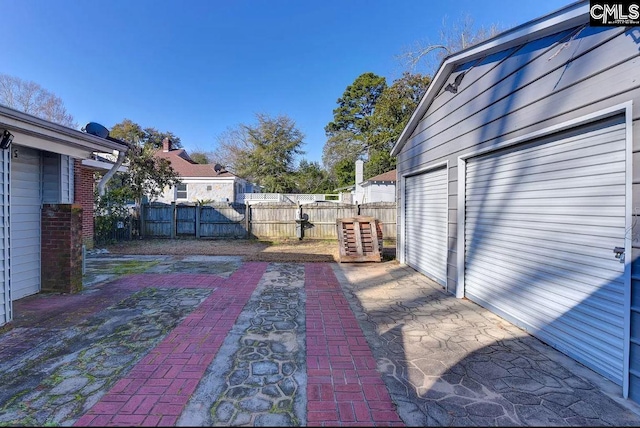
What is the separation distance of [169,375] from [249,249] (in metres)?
7.38

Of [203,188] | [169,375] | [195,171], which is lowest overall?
[169,375]

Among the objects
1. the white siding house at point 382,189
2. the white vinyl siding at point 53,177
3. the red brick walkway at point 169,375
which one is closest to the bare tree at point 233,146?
the white siding house at point 382,189

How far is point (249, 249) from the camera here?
9703 mm

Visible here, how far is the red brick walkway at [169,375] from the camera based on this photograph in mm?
1909

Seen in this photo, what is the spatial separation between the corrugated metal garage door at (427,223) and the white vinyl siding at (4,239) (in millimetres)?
5989

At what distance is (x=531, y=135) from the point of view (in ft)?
10.5

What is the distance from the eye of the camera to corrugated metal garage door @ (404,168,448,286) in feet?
17.3

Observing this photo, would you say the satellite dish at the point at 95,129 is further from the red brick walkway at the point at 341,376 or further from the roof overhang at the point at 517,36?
the roof overhang at the point at 517,36

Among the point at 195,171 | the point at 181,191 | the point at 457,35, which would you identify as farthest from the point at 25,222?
the point at 457,35

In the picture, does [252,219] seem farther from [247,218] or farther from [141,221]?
[141,221]

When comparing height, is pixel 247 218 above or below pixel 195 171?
below

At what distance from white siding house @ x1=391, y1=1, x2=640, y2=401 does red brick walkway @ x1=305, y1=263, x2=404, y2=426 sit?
1821mm

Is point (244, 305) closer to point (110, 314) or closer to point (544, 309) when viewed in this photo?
point (110, 314)

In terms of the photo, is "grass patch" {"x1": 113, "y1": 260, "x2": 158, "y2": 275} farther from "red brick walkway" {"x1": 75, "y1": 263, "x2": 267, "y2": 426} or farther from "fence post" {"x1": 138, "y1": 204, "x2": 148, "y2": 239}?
"fence post" {"x1": 138, "y1": 204, "x2": 148, "y2": 239}
